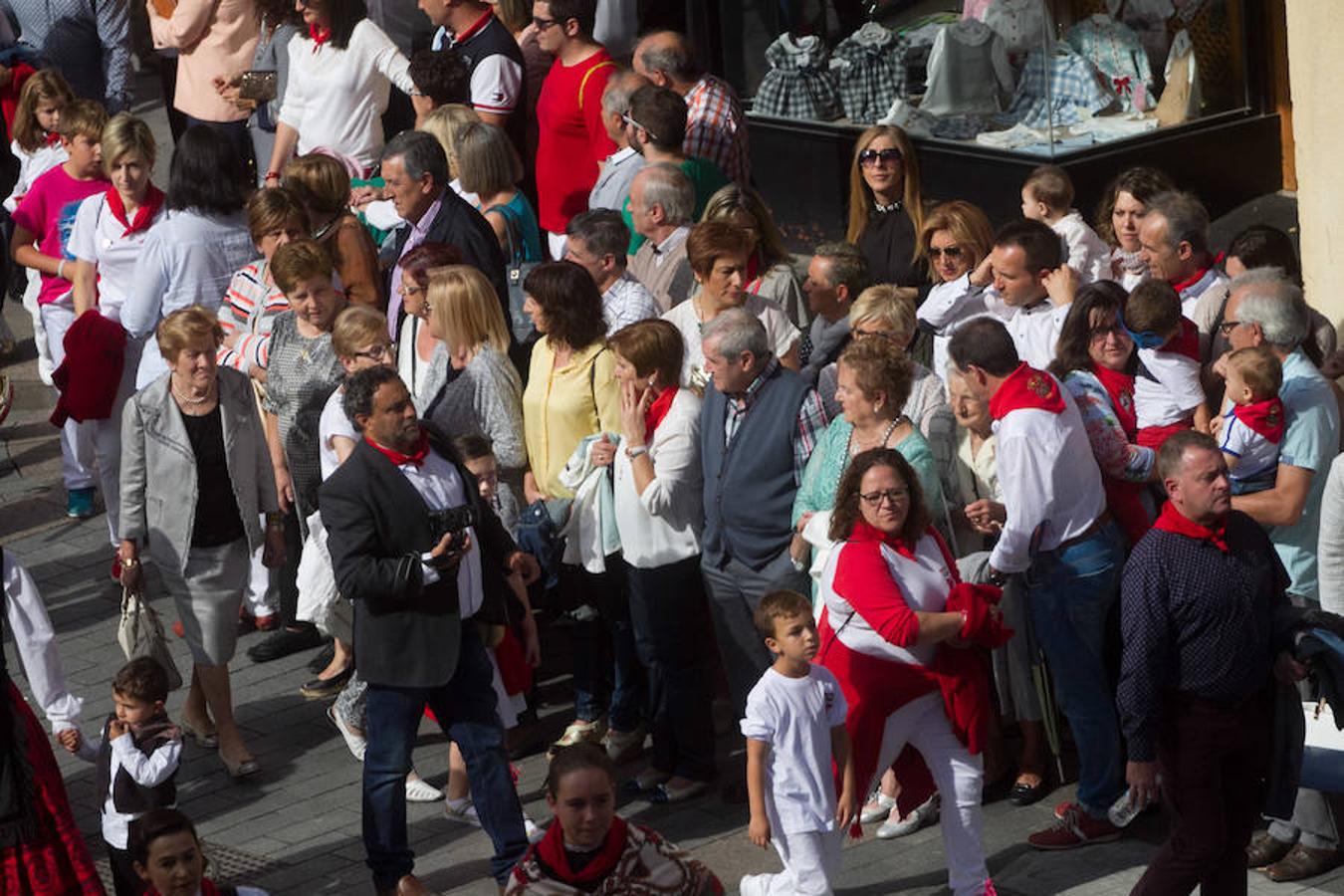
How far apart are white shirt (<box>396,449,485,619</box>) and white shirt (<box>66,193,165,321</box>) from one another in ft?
11.9

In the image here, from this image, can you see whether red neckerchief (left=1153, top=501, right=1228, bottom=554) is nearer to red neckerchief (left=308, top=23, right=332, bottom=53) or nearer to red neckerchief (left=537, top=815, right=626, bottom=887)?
red neckerchief (left=537, top=815, right=626, bottom=887)

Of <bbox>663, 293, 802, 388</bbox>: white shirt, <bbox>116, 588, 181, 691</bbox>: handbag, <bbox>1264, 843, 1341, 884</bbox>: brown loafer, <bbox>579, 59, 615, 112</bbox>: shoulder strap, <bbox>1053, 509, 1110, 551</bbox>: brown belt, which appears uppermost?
<bbox>579, 59, 615, 112</bbox>: shoulder strap

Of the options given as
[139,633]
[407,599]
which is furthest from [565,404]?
[139,633]

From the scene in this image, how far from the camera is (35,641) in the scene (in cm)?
802

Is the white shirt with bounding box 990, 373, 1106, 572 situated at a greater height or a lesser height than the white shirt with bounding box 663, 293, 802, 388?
lesser

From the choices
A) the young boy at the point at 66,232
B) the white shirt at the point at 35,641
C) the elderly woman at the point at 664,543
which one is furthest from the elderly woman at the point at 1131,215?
the young boy at the point at 66,232

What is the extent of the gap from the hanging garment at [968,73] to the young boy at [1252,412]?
5394mm

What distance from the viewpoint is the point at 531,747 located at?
9.76 metres

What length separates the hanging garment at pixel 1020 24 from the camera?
13.2m

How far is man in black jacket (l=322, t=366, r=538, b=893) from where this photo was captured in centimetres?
809

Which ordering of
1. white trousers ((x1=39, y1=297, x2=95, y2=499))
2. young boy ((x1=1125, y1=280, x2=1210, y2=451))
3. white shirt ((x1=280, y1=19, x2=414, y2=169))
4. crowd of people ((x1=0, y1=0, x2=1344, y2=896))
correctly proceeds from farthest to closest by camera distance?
white shirt ((x1=280, y1=19, x2=414, y2=169)) → white trousers ((x1=39, y1=297, x2=95, y2=499)) → young boy ((x1=1125, y1=280, x2=1210, y2=451)) → crowd of people ((x1=0, y1=0, x2=1344, y2=896))

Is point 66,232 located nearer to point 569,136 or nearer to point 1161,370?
point 569,136

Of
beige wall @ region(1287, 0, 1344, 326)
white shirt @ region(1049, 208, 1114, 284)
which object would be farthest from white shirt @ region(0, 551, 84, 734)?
beige wall @ region(1287, 0, 1344, 326)

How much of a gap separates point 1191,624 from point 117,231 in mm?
6444
